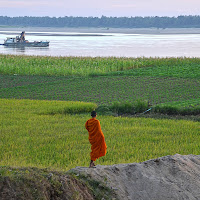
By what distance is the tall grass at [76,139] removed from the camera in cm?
1041

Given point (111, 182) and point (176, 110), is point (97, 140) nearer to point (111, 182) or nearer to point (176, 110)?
point (111, 182)

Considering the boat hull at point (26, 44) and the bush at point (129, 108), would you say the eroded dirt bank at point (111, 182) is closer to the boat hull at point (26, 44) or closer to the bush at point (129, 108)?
the bush at point (129, 108)

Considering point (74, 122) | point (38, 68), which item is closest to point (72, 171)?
point (74, 122)

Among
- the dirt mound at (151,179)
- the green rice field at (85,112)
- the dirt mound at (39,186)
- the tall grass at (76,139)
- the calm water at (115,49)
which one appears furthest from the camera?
the calm water at (115,49)

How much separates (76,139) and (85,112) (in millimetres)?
5945

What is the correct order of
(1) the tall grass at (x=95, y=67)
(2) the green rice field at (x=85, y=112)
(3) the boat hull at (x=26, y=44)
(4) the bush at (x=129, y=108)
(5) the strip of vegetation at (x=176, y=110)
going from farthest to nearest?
(3) the boat hull at (x=26, y=44), (1) the tall grass at (x=95, y=67), (4) the bush at (x=129, y=108), (5) the strip of vegetation at (x=176, y=110), (2) the green rice field at (x=85, y=112)

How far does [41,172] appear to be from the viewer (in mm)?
7141

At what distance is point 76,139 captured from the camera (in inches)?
509

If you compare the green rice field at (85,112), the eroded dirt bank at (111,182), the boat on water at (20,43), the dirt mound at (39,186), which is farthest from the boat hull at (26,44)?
the dirt mound at (39,186)

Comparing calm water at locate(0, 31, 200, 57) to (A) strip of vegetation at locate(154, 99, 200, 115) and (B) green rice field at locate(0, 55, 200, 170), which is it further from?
(A) strip of vegetation at locate(154, 99, 200, 115)

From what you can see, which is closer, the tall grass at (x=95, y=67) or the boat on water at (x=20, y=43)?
the tall grass at (x=95, y=67)

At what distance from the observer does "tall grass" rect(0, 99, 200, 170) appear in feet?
34.1

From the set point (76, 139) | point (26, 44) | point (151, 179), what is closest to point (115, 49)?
point (26, 44)

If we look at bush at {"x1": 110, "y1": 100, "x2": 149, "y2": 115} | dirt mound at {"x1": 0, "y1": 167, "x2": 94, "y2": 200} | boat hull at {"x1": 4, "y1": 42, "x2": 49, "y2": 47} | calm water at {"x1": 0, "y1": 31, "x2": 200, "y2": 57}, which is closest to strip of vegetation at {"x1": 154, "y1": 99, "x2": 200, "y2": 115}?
bush at {"x1": 110, "y1": 100, "x2": 149, "y2": 115}
